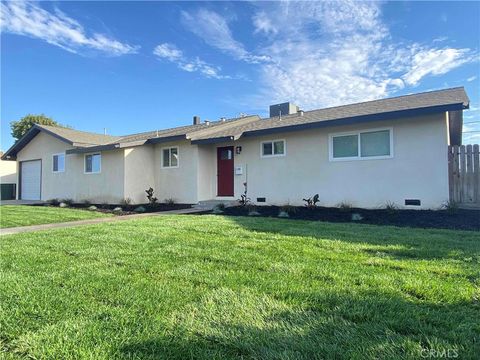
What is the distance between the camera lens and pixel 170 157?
51.5 feet

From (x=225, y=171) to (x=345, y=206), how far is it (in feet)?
18.8

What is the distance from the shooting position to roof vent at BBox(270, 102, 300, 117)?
18.0 metres

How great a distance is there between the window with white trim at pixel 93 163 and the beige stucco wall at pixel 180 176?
10.0ft

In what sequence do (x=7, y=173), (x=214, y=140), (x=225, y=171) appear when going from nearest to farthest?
(x=214, y=140) → (x=225, y=171) → (x=7, y=173)

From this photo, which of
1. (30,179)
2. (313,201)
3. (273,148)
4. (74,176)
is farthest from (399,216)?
(30,179)

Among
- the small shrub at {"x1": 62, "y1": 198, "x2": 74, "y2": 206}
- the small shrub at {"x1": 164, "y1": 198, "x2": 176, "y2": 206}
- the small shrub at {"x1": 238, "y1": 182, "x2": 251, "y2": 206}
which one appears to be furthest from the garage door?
the small shrub at {"x1": 238, "y1": 182, "x2": 251, "y2": 206}

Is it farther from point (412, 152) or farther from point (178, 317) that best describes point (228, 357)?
point (412, 152)

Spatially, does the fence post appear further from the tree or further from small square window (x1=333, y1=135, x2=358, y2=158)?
the tree

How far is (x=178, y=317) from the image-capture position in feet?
9.20

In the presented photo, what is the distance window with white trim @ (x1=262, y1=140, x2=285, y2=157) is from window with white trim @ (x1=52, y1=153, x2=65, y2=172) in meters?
12.6

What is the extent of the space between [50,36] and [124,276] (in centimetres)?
1630

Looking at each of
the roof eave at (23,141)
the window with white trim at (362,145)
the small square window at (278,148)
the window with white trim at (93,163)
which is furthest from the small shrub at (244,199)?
the roof eave at (23,141)

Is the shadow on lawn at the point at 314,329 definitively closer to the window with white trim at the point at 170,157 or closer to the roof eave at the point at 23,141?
the window with white trim at the point at 170,157

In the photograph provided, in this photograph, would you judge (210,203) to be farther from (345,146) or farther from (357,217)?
(357,217)
